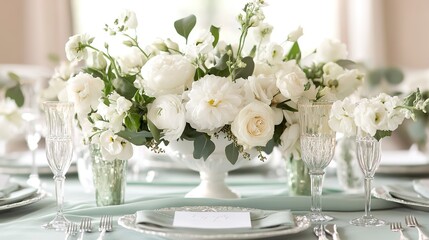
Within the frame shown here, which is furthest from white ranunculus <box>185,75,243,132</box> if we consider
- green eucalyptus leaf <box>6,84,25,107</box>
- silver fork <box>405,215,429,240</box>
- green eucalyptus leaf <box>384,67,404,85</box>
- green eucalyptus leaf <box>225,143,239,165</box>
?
green eucalyptus leaf <box>384,67,404,85</box>

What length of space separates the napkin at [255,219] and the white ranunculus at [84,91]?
307 mm

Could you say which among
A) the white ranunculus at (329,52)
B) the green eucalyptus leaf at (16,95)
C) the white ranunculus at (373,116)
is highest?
the white ranunculus at (329,52)

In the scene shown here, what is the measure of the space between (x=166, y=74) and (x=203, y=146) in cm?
19

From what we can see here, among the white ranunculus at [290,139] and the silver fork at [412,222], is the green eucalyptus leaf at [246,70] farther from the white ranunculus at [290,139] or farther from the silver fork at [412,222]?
the silver fork at [412,222]

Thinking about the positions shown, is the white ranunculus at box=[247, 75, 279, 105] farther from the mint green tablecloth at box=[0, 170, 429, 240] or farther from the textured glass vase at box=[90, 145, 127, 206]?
the textured glass vase at box=[90, 145, 127, 206]

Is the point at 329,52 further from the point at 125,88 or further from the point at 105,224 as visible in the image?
the point at 105,224

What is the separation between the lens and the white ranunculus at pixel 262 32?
1.64 meters

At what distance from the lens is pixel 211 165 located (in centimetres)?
166

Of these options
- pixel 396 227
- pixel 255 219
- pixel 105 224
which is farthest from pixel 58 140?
pixel 396 227

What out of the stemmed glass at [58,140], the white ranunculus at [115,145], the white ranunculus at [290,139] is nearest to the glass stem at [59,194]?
the stemmed glass at [58,140]

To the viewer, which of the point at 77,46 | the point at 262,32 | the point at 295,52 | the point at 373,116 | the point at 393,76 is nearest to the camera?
the point at 373,116

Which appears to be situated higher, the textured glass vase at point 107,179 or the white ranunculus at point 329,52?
the white ranunculus at point 329,52

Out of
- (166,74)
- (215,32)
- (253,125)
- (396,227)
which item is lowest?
(396,227)

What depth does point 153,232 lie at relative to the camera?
4.04ft
